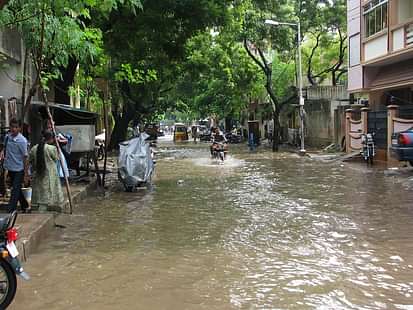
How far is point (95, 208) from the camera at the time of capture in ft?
37.8

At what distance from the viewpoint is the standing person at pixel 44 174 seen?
944cm

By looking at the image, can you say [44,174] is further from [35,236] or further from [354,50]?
[354,50]

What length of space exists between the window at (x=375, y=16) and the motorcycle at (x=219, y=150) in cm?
840

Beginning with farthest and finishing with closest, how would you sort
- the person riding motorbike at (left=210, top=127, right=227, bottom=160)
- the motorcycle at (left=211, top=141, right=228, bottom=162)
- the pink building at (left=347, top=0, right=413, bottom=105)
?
the person riding motorbike at (left=210, top=127, right=227, bottom=160)
the motorcycle at (left=211, top=141, right=228, bottom=162)
the pink building at (left=347, top=0, right=413, bottom=105)

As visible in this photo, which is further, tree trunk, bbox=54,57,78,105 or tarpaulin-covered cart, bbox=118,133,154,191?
tree trunk, bbox=54,57,78,105

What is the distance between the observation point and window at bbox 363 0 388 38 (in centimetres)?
2322

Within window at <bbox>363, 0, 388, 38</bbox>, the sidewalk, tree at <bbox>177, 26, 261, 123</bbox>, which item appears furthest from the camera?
tree at <bbox>177, 26, 261, 123</bbox>

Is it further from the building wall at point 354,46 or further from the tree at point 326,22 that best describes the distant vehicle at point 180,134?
the building wall at point 354,46

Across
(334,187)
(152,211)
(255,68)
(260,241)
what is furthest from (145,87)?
(260,241)

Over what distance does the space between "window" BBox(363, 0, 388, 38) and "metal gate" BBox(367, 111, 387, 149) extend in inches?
155

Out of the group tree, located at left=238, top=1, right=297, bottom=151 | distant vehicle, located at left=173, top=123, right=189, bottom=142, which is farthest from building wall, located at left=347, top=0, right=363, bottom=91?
distant vehicle, located at left=173, top=123, right=189, bottom=142

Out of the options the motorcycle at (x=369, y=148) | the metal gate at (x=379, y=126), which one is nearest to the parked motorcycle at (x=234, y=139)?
the metal gate at (x=379, y=126)

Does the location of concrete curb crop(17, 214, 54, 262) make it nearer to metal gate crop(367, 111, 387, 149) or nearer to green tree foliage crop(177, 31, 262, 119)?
green tree foliage crop(177, 31, 262, 119)

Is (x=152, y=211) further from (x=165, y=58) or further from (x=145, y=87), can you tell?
(x=145, y=87)
